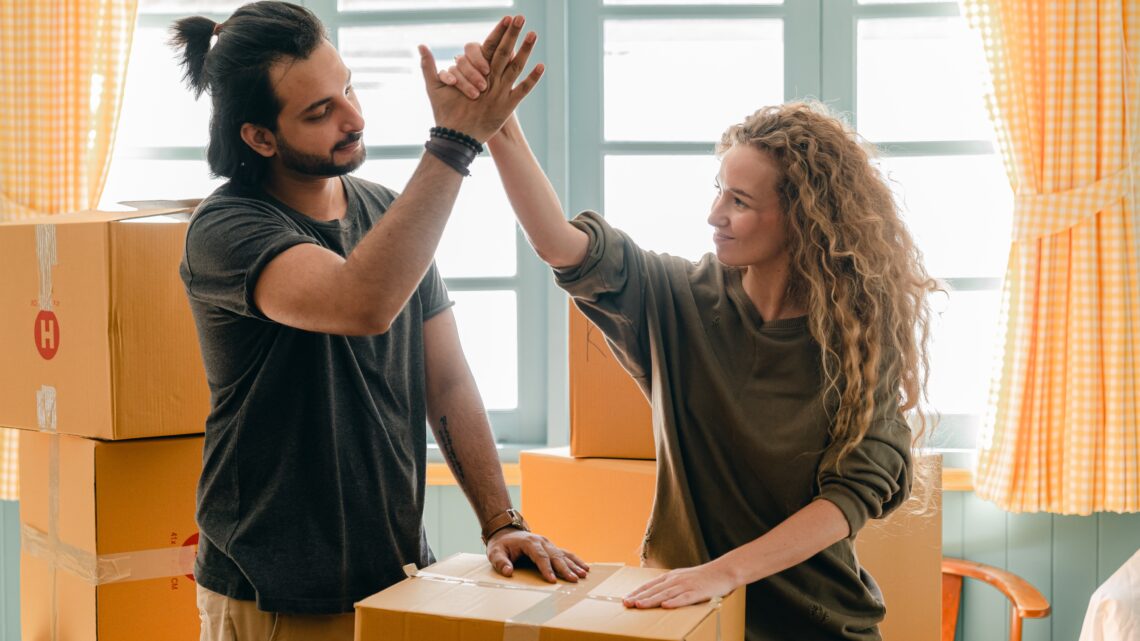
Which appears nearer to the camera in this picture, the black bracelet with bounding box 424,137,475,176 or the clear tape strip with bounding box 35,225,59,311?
the black bracelet with bounding box 424,137,475,176

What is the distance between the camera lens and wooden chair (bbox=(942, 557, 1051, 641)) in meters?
2.49

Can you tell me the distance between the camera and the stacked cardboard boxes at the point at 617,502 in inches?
75.2

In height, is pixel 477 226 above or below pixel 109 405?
above

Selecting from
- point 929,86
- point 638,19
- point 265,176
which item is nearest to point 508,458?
point 638,19

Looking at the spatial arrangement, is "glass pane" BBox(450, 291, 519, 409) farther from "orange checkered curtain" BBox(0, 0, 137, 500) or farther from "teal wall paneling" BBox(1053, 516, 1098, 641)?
"teal wall paneling" BBox(1053, 516, 1098, 641)

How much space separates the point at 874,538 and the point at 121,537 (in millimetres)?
1316

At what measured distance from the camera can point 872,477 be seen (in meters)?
1.32

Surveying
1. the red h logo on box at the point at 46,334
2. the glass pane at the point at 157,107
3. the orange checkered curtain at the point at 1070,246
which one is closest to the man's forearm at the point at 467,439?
the red h logo on box at the point at 46,334

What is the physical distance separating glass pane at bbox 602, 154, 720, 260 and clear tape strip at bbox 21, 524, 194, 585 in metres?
1.55

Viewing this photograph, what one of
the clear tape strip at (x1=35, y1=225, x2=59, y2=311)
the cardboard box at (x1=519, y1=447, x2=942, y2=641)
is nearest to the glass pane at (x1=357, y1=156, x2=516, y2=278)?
the cardboard box at (x1=519, y1=447, x2=942, y2=641)

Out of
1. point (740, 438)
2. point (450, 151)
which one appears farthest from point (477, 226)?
point (450, 151)

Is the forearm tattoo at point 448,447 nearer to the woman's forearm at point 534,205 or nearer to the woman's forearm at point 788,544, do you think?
the woman's forearm at point 534,205

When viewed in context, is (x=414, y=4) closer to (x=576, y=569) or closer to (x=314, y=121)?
(x=314, y=121)

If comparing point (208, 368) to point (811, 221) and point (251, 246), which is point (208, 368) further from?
point (811, 221)
